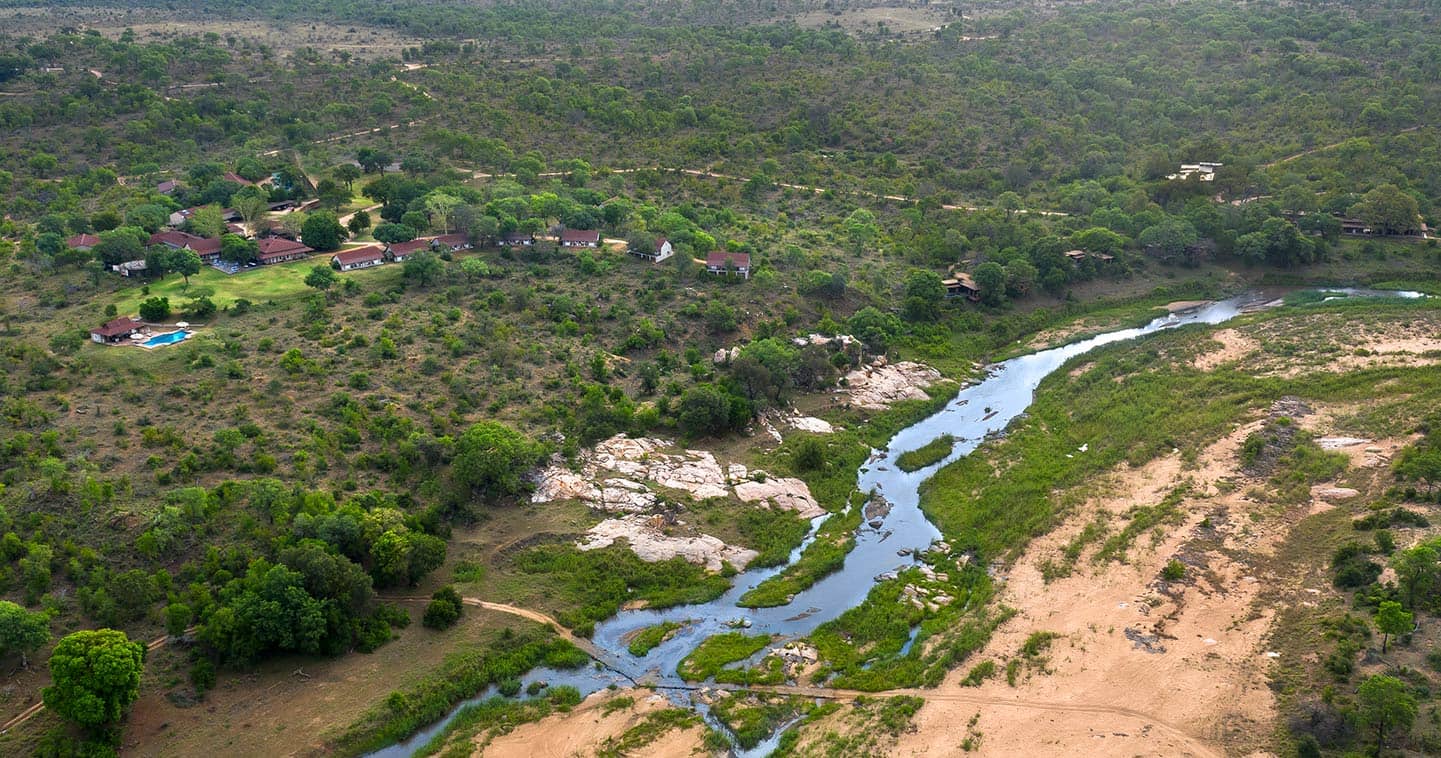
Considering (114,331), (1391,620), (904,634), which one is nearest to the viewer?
(1391,620)

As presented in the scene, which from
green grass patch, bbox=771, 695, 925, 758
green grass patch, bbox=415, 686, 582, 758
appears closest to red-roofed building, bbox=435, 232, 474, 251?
green grass patch, bbox=415, 686, 582, 758

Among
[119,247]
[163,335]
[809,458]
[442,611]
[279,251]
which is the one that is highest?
[119,247]

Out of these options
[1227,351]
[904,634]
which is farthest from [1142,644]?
[1227,351]

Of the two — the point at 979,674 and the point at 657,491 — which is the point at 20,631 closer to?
the point at 657,491

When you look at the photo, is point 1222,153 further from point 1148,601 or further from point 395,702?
point 395,702

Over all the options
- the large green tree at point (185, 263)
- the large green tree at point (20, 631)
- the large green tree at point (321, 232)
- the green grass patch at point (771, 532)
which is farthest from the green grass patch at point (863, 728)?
the large green tree at point (321, 232)

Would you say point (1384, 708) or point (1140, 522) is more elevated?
point (1384, 708)

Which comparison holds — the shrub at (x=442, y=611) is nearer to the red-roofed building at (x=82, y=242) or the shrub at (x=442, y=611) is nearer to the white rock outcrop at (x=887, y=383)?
the white rock outcrop at (x=887, y=383)
